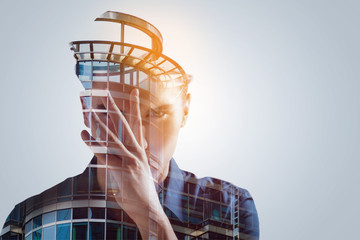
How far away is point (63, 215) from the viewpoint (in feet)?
22.1

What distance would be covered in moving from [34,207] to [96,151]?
84cm

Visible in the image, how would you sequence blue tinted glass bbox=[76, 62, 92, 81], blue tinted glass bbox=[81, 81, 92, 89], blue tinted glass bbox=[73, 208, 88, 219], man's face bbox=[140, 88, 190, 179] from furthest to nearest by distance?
blue tinted glass bbox=[73, 208, 88, 219], man's face bbox=[140, 88, 190, 179], blue tinted glass bbox=[81, 81, 92, 89], blue tinted glass bbox=[76, 62, 92, 81]

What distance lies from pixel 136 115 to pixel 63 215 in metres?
1.19

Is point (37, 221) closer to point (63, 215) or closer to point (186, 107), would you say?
point (63, 215)

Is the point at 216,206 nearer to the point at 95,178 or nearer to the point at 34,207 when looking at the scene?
the point at 95,178

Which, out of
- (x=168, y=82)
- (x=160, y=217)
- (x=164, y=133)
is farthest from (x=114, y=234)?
(x=168, y=82)

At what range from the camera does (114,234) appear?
6676 mm

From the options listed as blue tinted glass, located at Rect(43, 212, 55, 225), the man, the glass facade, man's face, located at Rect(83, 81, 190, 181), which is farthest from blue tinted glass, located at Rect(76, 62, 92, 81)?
blue tinted glass, located at Rect(43, 212, 55, 225)

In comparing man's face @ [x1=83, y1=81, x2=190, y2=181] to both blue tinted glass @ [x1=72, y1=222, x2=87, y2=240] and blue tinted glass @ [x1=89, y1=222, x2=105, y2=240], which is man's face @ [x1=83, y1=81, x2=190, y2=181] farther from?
blue tinted glass @ [x1=72, y1=222, x2=87, y2=240]

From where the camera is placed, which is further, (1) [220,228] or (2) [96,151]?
(1) [220,228]

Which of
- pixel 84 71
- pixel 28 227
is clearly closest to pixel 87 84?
pixel 84 71

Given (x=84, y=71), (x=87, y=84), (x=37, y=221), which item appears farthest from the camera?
(x=37, y=221)

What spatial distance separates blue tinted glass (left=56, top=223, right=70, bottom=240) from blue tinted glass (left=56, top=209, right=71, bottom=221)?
3.2 inches

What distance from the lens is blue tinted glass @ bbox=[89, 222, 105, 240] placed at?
6.70 m
